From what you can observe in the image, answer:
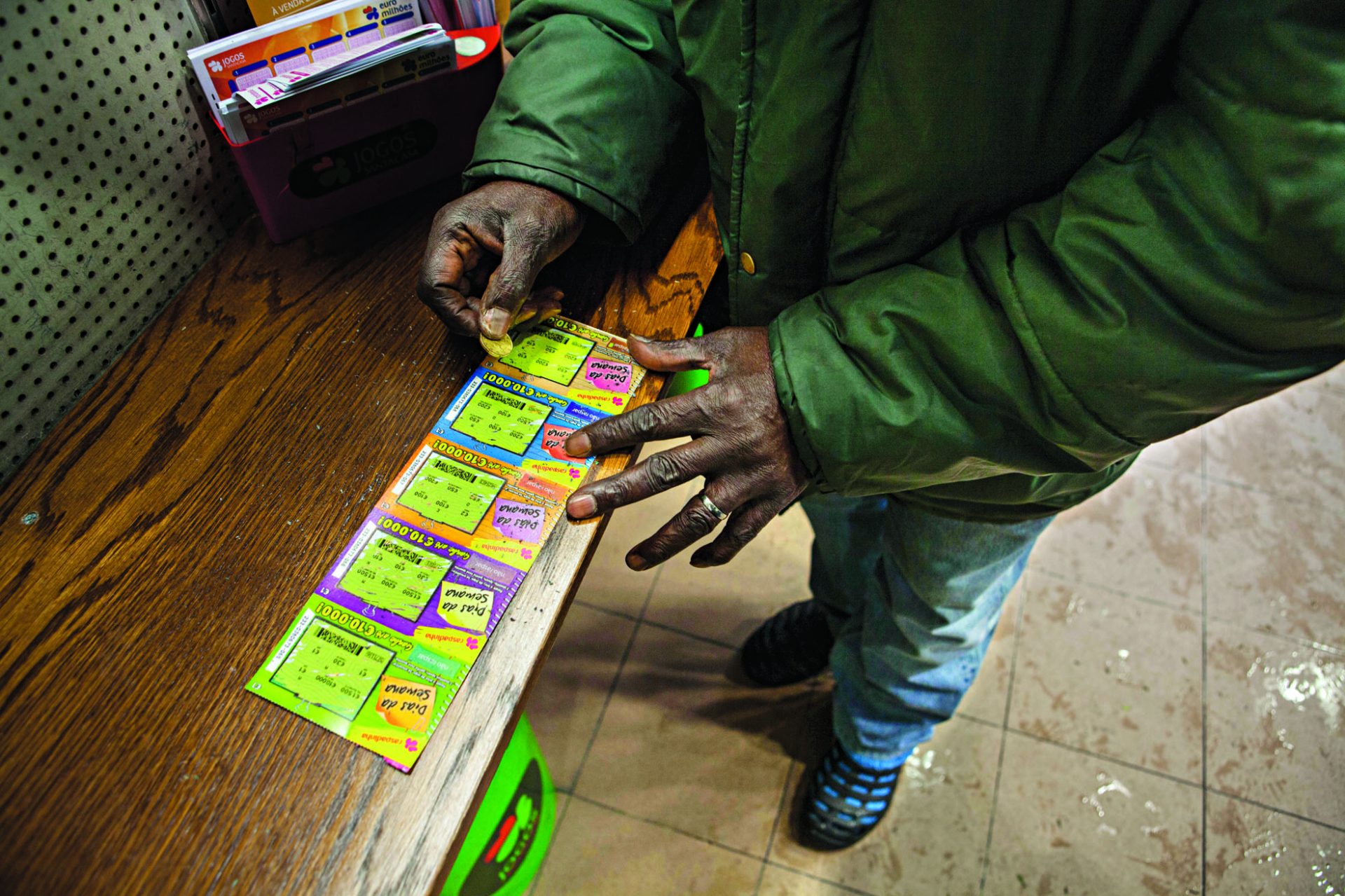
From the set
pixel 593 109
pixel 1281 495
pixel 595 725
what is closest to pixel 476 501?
pixel 593 109

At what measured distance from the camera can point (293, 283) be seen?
3.12 feet

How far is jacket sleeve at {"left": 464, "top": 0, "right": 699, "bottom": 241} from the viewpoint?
35.6 inches

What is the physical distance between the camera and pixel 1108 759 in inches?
63.4

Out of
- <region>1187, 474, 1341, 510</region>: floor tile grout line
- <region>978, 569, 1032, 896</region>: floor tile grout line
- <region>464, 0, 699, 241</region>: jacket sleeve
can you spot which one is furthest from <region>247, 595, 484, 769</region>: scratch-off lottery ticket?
<region>1187, 474, 1341, 510</region>: floor tile grout line

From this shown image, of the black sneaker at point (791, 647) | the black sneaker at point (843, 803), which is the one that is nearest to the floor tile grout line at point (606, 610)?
the black sneaker at point (791, 647)

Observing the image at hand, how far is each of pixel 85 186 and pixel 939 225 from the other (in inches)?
34.3

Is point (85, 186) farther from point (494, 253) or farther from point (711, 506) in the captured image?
point (711, 506)

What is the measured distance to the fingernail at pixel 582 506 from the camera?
29.8 inches

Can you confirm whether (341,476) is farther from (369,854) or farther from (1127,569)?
(1127,569)

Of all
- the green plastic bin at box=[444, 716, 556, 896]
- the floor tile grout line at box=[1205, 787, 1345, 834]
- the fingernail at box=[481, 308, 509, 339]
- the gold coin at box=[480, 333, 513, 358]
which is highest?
the fingernail at box=[481, 308, 509, 339]

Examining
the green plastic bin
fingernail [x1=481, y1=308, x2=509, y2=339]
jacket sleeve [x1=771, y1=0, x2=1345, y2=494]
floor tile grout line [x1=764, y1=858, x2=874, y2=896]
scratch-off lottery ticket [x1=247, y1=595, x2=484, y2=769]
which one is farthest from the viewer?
floor tile grout line [x1=764, y1=858, x2=874, y2=896]

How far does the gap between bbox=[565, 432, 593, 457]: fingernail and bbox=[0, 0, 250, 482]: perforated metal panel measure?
53 centimetres

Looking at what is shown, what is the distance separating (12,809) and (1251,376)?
1.01 metres

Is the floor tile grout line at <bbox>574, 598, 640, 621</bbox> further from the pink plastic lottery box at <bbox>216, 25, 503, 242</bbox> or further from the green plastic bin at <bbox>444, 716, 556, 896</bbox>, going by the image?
the pink plastic lottery box at <bbox>216, 25, 503, 242</bbox>
